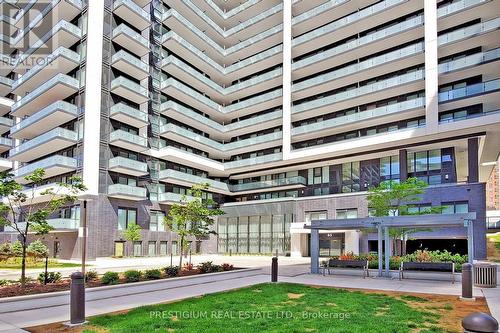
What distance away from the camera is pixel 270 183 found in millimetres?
60094

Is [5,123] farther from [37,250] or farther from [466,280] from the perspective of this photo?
[466,280]

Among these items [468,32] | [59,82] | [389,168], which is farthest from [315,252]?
[59,82]

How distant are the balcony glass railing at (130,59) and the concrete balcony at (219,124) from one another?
6279 mm

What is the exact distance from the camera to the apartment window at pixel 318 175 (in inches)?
2165

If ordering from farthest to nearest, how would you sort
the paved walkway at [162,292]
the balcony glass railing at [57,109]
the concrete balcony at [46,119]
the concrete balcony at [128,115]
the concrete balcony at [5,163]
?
the concrete balcony at [5,163] < the concrete balcony at [128,115] < the concrete balcony at [46,119] < the balcony glass railing at [57,109] < the paved walkway at [162,292]

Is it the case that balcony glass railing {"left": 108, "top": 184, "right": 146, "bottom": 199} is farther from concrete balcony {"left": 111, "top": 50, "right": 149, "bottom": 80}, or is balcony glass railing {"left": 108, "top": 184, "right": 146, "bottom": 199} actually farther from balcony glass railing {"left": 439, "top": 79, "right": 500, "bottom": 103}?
balcony glass railing {"left": 439, "top": 79, "right": 500, "bottom": 103}

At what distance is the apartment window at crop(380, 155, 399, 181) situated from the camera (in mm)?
48125

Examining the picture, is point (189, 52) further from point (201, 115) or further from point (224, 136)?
point (224, 136)

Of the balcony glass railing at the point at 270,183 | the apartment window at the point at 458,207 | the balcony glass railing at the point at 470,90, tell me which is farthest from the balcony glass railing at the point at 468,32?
the balcony glass railing at the point at 270,183

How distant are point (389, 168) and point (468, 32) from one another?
17.0 metres

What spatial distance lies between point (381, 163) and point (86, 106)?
35.4 m

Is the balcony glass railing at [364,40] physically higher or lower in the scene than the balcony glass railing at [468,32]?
higher

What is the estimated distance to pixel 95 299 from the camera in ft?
47.5

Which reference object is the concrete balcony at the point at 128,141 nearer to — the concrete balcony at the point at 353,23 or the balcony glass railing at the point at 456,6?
the concrete balcony at the point at 353,23
